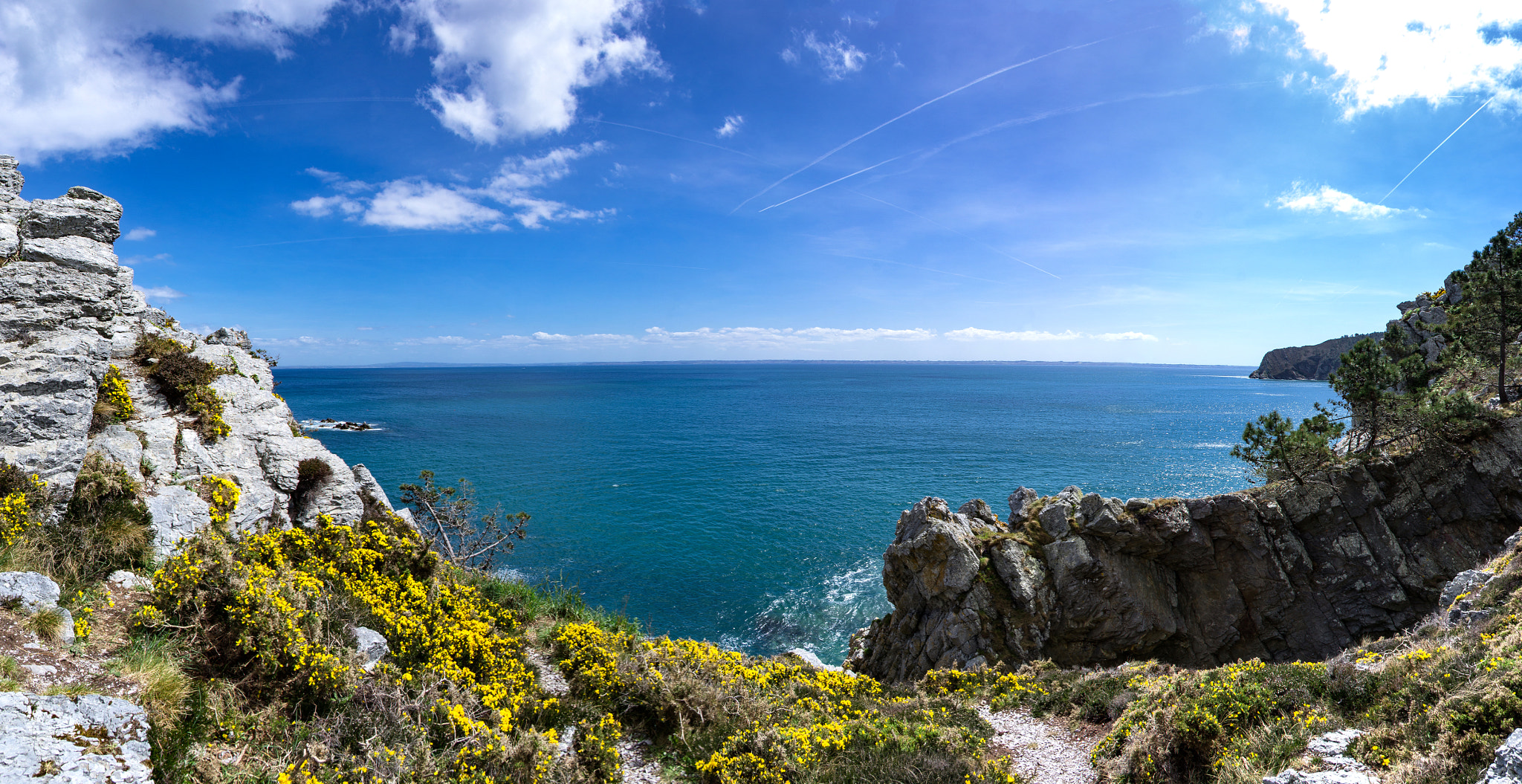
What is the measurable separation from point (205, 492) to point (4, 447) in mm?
2791

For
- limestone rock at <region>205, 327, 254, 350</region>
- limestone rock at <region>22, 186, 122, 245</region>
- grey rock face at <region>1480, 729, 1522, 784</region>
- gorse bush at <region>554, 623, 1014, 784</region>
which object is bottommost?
gorse bush at <region>554, 623, 1014, 784</region>

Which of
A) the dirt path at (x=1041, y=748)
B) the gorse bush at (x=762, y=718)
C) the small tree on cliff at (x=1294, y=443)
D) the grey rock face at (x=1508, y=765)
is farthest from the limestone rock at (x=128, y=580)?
the small tree on cliff at (x=1294, y=443)

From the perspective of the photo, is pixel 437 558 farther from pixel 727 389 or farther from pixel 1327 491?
pixel 727 389

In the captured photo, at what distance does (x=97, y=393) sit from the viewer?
1192 centimetres

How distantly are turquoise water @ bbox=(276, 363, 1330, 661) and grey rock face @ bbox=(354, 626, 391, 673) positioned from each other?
18.3m

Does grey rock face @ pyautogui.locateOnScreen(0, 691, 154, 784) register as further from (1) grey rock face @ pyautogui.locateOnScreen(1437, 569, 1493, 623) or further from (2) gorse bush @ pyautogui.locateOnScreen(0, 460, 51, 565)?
(1) grey rock face @ pyautogui.locateOnScreen(1437, 569, 1493, 623)

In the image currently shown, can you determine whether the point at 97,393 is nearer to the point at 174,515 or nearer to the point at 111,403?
the point at 111,403

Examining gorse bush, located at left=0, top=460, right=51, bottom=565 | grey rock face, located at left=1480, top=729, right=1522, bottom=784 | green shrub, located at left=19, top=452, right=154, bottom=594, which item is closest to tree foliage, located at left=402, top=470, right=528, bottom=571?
green shrub, located at left=19, top=452, right=154, bottom=594

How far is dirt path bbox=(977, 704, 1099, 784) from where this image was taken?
11.6 meters

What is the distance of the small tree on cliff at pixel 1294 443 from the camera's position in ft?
91.2

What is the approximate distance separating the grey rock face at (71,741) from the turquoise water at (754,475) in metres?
22.8

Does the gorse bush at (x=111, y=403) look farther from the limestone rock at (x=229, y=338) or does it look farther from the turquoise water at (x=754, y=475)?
the turquoise water at (x=754, y=475)

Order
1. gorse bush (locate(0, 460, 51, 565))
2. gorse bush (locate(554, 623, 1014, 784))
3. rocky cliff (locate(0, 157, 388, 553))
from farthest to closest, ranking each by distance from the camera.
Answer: rocky cliff (locate(0, 157, 388, 553))
gorse bush (locate(554, 623, 1014, 784))
gorse bush (locate(0, 460, 51, 565))

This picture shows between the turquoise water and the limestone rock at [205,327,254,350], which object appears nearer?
the limestone rock at [205,327,254,350]
